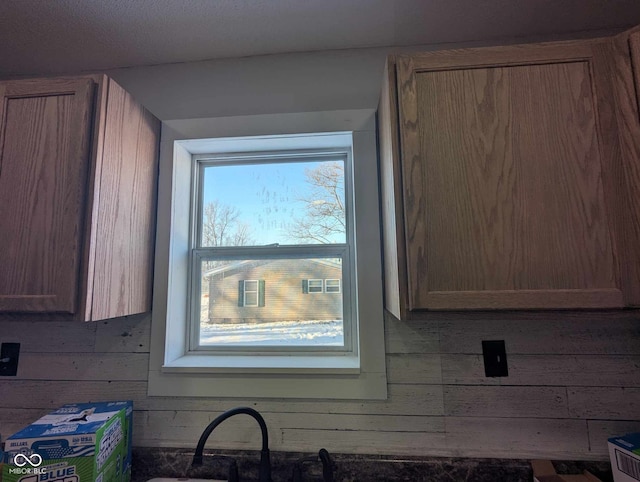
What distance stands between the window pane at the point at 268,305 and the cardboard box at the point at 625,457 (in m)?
0.92

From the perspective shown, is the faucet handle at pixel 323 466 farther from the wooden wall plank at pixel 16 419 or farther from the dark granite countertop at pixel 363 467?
the wooden wall plank at pixel 16 419

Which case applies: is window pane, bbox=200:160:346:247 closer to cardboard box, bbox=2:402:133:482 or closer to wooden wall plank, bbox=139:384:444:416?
wooden wall plank, bbox=139:384:444:416

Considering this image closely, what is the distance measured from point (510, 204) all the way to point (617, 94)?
1.40 ft

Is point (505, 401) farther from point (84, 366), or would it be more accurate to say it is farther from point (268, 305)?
point (84, 366)

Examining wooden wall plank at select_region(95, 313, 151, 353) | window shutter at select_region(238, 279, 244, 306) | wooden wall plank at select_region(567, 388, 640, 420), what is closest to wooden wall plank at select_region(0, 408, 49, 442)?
wooden wall plank at select_region(95, 313, 151, 353)

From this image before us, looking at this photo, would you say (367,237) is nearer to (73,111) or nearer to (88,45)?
(73,111)

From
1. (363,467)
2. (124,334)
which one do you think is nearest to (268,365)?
(363,467)

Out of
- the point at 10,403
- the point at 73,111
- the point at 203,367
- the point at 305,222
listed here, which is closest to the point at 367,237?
the point at 305,222

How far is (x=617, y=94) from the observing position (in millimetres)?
883

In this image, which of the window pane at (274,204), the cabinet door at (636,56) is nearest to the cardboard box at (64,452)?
the window pane at (274,204)

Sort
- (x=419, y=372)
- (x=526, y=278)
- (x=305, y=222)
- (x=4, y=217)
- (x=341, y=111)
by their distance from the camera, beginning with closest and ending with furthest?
(x=526, y=278) < (x=4, y=217) < (x=419, y=372) < (x=341, y=111) < (x=305, y=222)

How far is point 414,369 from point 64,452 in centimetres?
111

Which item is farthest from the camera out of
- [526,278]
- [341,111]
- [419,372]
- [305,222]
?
[305,222]

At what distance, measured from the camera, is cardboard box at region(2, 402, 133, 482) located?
2.94ft
